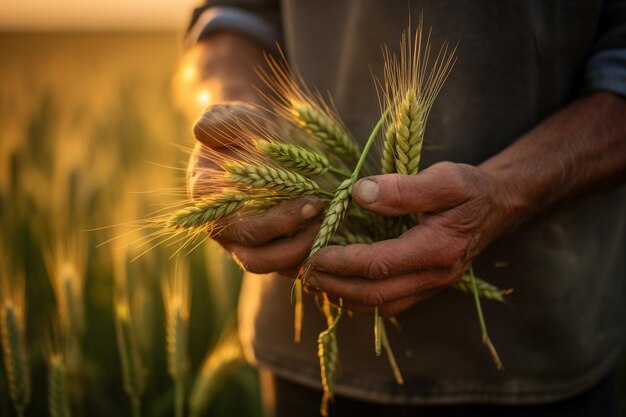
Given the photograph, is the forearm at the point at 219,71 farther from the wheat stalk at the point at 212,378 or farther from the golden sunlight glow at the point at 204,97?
the wheat stalk at the point at 212,378

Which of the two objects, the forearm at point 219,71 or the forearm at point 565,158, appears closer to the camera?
the forearm at point 565,158

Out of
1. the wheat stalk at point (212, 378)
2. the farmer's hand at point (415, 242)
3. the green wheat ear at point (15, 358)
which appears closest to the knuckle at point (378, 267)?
the farmer's hand at point (415, 242)

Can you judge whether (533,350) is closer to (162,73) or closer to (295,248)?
(295,248)

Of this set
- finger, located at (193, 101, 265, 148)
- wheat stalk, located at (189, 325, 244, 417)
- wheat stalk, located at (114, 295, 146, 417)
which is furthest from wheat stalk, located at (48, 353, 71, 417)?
finger, located at (193, 101, 265, 148)

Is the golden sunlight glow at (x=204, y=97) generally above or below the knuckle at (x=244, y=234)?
above

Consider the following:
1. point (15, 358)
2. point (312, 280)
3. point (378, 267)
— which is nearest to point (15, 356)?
point (15, 358)

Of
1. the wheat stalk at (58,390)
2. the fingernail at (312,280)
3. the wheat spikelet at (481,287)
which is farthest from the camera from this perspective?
the wheat stalk at (58,390)

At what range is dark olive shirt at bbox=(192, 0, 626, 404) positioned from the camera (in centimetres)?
109

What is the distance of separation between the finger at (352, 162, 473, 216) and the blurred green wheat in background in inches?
13.2

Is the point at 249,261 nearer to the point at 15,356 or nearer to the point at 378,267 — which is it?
the point at 378,267

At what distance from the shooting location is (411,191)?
824 mm

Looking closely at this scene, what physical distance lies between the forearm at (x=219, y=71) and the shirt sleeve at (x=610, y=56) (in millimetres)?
703

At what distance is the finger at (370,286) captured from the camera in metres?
0.89

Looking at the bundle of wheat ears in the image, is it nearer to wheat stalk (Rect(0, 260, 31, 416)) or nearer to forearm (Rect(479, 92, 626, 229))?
forearm (Rect(479, 92, 626, 229))
